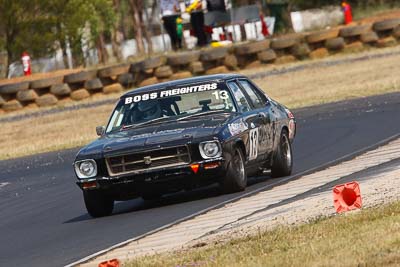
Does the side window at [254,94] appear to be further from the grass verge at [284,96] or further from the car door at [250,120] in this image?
the grass verge at [284,96]

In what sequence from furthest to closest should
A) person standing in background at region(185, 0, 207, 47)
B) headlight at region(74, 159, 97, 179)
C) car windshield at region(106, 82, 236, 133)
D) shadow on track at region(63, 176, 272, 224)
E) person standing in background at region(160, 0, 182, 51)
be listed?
person standing in background at region(185, 0, 207, 47) → person standing in background at region(160, 0, 182, 51) → car windshield at region(106, 82, 236, 133) → shadow on track at region(63, 176, 272, 224) → headlight at region(74, 159, 97, 179)

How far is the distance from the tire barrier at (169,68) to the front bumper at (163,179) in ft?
75.4

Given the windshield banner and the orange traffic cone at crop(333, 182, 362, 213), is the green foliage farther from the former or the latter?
the orange traffic cone at crop(333, 182, 362, 213)

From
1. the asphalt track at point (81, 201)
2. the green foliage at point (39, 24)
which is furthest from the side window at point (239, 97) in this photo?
the green foliage at point (39, 24)

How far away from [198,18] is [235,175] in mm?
36988

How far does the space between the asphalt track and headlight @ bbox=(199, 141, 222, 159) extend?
0.44 metres

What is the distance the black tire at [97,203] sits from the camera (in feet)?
41.0

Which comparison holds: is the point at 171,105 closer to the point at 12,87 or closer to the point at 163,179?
the point at 163,179

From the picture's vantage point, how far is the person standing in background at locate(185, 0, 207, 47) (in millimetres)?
49031

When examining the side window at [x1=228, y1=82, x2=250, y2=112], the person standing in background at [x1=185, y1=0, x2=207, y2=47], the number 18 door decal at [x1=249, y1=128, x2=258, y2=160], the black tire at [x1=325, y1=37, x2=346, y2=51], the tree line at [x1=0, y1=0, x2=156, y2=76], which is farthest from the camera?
the person standing in background at [x1=185, y1=0, x2=207, y2=47]

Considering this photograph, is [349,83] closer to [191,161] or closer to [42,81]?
[42,81]

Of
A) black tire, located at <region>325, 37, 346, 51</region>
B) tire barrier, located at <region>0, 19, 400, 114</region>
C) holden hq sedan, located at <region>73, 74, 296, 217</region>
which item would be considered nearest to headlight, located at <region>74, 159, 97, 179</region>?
holden hq sedan, located at <region>73, 74, 296, 217</region>

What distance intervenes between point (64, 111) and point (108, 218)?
70.6ft

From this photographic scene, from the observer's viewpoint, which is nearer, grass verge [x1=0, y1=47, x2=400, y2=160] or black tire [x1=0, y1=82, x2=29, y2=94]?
grass verge [x1=0, y1=47, x2=400, y2=160]
